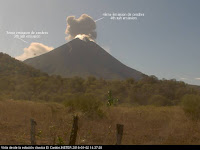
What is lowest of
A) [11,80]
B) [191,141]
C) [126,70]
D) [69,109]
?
[191,141]

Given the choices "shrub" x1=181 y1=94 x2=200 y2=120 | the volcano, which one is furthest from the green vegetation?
the volcano

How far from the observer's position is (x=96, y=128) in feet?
45.0

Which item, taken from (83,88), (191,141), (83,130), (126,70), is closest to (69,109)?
(83,130)

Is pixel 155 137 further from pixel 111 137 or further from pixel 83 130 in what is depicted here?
pixel 83 130

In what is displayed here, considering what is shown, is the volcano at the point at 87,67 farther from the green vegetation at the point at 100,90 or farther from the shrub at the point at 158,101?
the shrub at the point at 158,101

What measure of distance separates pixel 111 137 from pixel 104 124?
3.61 metres

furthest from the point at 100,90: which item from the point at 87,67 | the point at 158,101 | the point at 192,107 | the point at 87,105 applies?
the point at 87,67

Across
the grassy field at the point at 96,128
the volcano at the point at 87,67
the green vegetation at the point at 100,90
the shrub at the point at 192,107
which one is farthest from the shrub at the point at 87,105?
the volcano at the point at 87,67

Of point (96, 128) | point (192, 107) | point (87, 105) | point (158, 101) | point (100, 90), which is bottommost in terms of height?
point (96, 128)

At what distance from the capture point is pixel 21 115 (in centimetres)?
1620

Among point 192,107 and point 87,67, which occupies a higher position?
point 87,67

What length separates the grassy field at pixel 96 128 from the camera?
35.8 feet

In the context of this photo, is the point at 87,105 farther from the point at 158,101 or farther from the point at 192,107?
the point at 158,101

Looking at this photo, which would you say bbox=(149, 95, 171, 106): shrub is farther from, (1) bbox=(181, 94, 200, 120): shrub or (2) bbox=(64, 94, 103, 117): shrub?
(2) bbox=(64, 94, 103, 117): shrub
